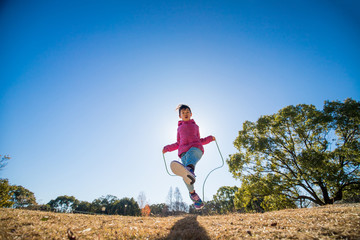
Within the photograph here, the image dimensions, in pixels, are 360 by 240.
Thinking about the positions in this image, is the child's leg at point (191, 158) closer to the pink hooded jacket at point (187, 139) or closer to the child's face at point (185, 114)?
the pink hooded jacket at point (187, 139)

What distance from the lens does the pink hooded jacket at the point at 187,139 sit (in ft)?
14.5

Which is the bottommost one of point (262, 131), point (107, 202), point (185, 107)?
point (107, 202)

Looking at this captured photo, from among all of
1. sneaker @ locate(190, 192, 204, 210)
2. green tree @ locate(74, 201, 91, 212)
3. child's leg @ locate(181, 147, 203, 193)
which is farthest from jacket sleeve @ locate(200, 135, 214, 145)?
green tree @ locate(74, 201, 91, 212)

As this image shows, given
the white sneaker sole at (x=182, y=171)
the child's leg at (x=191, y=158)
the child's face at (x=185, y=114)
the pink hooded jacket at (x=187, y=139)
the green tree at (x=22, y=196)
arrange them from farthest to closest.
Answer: the green tree at (x=22, y=196) < the child's face at (x=185, y=114) < the pink hooded jacket at (x=187, y=139) < the child's leg at (x=191, y=158) < the white sneaker sole at (x=182, y=171)

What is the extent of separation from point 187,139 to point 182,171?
1156mm

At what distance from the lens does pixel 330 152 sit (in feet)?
32.0

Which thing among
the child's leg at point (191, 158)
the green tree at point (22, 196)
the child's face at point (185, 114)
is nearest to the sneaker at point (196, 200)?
the child's leg at point (191, 158)

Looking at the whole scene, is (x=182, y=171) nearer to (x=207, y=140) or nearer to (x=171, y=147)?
(x=171, y=147)

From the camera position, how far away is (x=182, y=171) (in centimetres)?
354

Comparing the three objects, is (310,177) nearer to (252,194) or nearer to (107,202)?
(252,194)

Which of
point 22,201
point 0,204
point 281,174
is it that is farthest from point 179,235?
point 22,201

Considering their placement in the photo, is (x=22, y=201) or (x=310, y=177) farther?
(x=22, y=201)

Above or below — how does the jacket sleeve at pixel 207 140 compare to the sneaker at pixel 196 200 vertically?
above

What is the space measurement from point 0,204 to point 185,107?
24.1 meters
